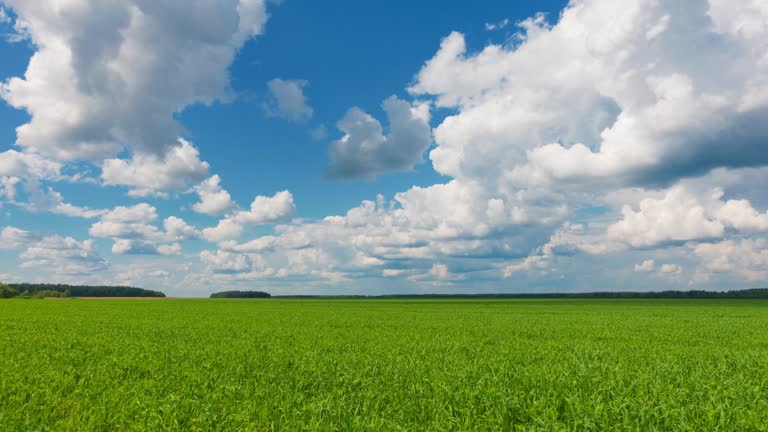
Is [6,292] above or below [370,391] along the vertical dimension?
above

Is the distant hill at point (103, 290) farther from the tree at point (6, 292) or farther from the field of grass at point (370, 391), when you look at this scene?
the field of grass at point (370, 391)

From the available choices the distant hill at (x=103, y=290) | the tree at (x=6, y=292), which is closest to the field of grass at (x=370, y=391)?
the tree at (x=6, y=292)

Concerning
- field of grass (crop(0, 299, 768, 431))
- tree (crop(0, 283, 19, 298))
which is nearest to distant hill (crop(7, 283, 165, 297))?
tree (crop(0, 283, 19, 298))

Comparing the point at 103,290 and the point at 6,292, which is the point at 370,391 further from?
the point at 103,290

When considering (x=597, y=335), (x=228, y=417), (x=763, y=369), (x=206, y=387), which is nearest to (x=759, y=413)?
(x=763, y=369)

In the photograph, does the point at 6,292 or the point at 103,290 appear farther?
the point at 103,290

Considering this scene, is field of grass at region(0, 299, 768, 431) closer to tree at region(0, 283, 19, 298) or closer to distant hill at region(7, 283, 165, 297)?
tree at region(0, 283, 19, 298)

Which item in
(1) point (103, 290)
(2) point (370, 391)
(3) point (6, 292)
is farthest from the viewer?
(1) point (103, 290)

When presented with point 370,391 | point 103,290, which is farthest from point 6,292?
point 370,391

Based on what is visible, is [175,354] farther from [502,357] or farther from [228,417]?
[502,357]

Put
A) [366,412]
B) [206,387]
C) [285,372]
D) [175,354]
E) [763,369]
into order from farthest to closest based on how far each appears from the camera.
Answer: [175,354], [763,369], [285,372], [206,387], [366,412]

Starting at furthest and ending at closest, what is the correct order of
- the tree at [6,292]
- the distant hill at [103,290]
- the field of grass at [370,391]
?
the distant hill at [103,290], the tree at [6,292], the field of grass at [370,391]

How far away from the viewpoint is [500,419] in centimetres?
749

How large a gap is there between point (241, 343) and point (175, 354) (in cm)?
380
